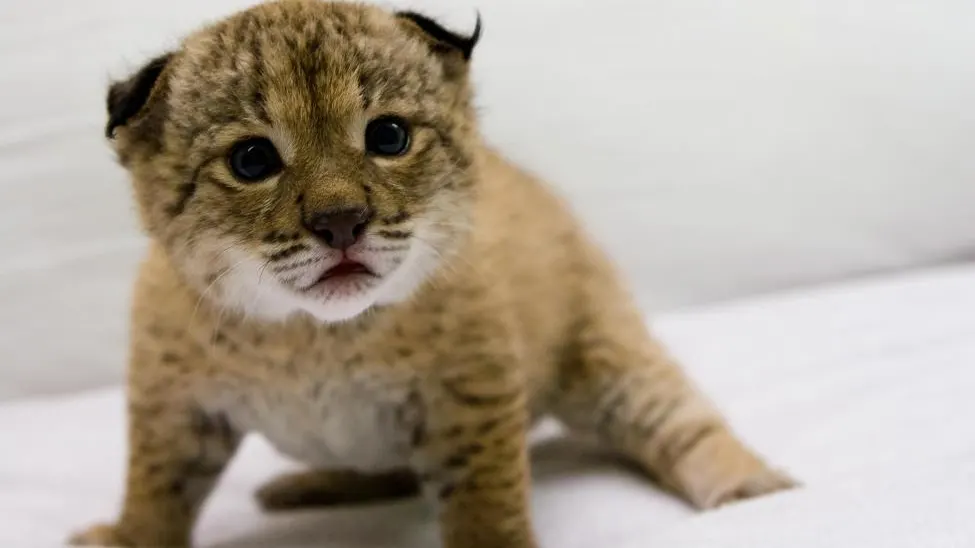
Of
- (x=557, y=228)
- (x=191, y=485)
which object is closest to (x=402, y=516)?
(x=191, y=485)

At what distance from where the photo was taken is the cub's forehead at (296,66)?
29.2 inches

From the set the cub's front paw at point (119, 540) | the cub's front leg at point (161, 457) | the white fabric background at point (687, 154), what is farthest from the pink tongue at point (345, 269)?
the white fabric background at point (687, 154)

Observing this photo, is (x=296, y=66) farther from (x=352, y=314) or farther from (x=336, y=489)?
(x=336, y=489)

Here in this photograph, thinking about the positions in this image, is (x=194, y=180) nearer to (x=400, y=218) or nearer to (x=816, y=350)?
(x=400, y=218)

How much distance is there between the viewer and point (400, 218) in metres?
0.76

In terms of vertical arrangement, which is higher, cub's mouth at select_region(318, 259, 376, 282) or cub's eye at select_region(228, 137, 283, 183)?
cub's eye at select_region(228, 137, 283, 183)

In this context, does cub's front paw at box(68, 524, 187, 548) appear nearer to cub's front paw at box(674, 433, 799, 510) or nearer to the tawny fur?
the tawny fur

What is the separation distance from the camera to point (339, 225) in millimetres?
719

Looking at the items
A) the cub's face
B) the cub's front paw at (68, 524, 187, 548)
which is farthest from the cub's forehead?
the cub's front paw at (68, 524, 187, 548)

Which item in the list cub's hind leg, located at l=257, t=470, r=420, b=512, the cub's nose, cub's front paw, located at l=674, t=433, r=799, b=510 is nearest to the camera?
the cub's nose

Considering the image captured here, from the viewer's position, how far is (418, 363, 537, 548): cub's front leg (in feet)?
2.90

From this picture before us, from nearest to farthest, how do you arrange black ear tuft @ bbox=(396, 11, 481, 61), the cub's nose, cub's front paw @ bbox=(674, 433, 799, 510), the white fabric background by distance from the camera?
the cub's nose, black ear tuft @ bbox=(396, 11, 481, 61), cub's front paw @ bbox=(674, 433, 799, 510), the white fabric background

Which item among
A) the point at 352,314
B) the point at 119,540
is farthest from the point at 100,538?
the point at 352,314

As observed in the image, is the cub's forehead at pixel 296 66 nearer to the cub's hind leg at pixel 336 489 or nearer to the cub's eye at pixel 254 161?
the cub's eye at pixel 254 161
